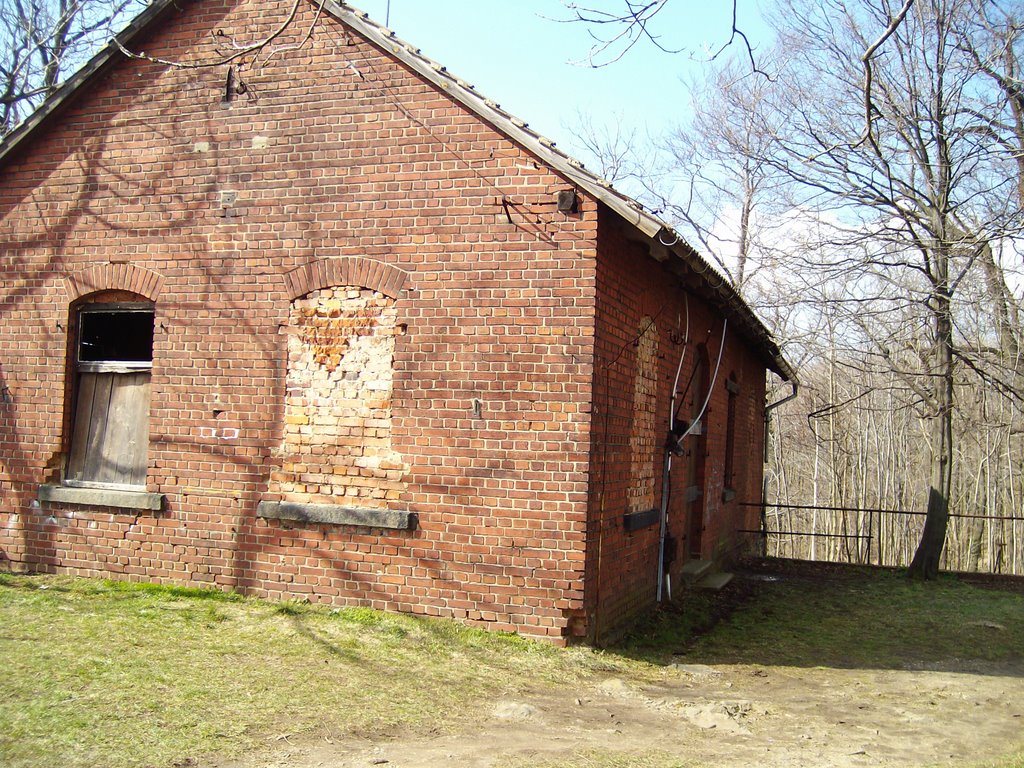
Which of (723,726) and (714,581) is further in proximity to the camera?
(714,581)

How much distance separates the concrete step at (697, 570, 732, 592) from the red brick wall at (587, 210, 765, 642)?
0.45 metres

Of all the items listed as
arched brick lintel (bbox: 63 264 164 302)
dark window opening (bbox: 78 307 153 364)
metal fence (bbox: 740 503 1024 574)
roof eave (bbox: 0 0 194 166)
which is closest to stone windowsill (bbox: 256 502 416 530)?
dark window opening (bbox: 78 307 153 364)

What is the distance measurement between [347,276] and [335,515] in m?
2.19

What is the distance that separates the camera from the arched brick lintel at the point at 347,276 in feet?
26.9

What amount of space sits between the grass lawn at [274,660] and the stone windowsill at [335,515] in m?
0.79

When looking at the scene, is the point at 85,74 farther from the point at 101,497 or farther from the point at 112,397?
the point at 101,497

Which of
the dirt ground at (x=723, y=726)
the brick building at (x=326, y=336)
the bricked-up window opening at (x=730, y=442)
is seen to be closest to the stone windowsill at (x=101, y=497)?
the brick building at (x=326, y=336)

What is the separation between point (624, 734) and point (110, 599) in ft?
16.7

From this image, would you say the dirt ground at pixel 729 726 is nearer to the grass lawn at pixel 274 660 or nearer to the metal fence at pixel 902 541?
the grass lawn at pixel 274 660

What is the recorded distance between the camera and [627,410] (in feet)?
28.6

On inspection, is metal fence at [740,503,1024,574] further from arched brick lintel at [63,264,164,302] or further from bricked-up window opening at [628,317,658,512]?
arched brick lintel at [63,264,164,302]

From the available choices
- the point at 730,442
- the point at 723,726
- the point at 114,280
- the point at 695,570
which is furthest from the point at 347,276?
the point at 730,442

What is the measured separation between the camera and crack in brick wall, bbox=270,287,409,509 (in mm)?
8148

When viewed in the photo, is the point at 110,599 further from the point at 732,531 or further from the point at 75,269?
the point at 732,531
